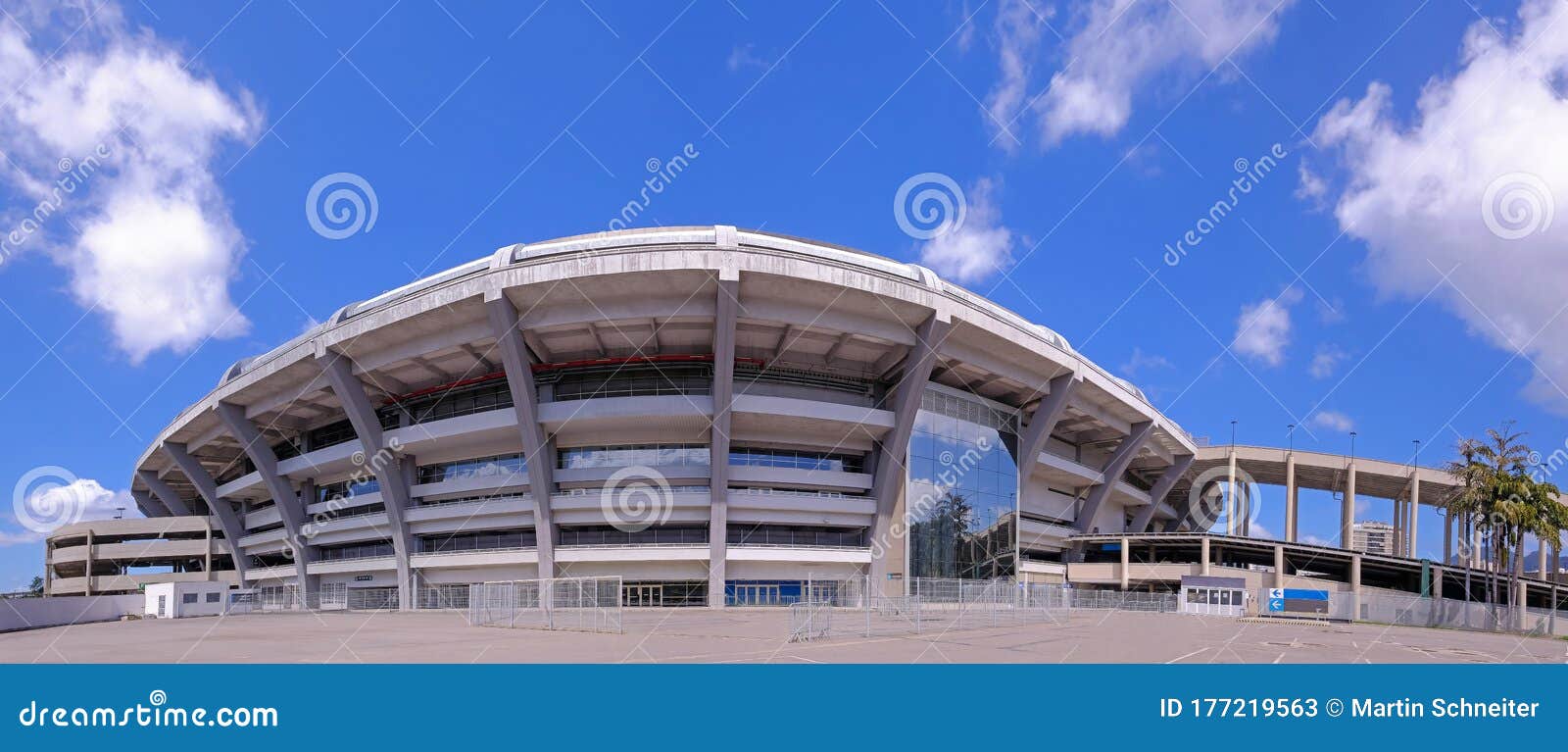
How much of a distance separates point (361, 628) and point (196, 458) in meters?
46.1

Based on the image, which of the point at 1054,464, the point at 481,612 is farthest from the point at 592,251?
the point at 1054,464

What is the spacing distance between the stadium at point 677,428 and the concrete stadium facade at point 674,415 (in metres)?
0.13

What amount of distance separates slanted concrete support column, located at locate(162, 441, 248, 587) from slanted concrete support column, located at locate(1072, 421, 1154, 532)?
185 feet

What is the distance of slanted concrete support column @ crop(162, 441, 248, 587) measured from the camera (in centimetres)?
5956

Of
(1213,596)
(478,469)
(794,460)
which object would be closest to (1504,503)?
(1213,596)

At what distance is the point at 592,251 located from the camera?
36.2m

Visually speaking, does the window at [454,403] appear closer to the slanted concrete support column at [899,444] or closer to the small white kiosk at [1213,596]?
the slanted concrete support column at [899,444]

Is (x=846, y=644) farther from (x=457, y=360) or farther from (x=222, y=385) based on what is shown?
(x=222, y=385)

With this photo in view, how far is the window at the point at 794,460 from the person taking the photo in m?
44.1

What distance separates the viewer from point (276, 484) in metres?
51.9

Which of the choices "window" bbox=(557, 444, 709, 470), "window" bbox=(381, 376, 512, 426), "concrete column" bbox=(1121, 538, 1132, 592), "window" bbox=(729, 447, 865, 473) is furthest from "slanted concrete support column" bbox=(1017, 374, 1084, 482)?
"window" bbox=(381, 376, 512, 426)

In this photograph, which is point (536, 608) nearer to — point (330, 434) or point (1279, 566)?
point (330, 434)

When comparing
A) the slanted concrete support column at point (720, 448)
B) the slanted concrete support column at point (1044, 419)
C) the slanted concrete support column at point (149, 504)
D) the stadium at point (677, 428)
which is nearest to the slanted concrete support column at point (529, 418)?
the stadium at point (677, 428)

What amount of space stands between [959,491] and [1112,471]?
16.1 m
